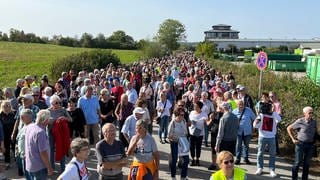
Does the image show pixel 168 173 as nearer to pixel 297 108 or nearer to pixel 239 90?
pixel 239 90

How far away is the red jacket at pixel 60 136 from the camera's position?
845 centimetres

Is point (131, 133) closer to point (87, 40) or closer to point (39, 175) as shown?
point (39, 175)

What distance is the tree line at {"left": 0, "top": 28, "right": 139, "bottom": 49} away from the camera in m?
94.4

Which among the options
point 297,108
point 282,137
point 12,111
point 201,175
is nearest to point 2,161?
point 12,111

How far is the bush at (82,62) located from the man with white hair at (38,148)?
21.1 metres

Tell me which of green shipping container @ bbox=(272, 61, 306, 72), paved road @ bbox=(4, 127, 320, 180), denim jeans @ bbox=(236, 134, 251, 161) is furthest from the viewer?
green shipping container @ bbox=(272, 61, 306, 72)

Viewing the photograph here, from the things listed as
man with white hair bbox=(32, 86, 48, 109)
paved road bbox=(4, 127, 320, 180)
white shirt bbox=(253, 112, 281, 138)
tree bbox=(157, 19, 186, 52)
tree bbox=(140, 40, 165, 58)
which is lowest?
paved road bbox=(4, 127, 320, 180)

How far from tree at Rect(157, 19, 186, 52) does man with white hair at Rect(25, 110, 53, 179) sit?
7981 centimetres

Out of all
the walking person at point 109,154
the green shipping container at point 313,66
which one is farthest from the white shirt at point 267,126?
the green shipping container at point 313,66

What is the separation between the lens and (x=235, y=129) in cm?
895

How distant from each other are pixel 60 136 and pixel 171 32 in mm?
81949

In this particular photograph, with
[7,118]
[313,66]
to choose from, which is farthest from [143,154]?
[313,66]

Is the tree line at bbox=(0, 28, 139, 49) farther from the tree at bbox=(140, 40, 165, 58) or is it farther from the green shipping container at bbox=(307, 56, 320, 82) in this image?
the green shipping container at bbox=(307, 56, 320, 82)

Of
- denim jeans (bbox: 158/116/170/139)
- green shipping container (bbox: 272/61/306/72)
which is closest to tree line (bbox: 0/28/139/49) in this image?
green shipping container (bbox: 272/61/306/72)
